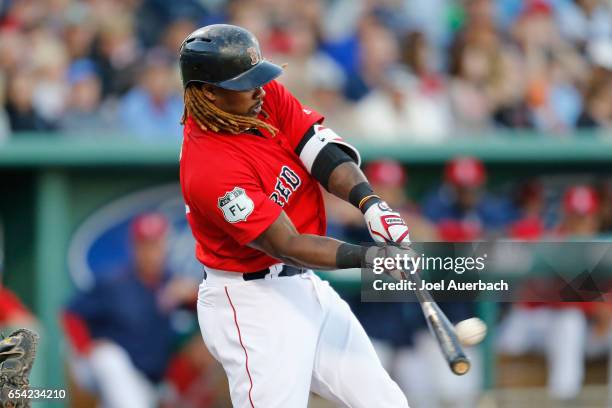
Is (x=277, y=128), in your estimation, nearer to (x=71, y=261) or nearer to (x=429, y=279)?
(x=429, y=279)

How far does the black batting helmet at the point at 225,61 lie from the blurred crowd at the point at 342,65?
3.60m

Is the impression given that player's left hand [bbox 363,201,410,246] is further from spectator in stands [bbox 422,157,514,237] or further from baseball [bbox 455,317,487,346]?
spectator in stands [bbox 422,157,514,237]

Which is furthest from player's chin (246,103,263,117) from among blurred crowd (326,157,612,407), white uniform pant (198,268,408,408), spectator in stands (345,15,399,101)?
spectator in stands (345,15,399,101)

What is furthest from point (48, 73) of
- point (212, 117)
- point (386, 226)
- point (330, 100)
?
point (386, 226)

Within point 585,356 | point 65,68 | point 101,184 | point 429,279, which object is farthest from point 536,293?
point 65,68

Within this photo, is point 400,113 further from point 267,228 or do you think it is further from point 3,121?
point 267,228

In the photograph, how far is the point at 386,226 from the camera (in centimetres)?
393

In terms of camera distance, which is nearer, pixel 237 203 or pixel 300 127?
pixel 237 203

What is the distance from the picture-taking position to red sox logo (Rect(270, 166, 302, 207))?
13.6ft

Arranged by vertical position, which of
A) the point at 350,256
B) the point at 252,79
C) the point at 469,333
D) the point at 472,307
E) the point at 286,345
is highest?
the point at 252,79

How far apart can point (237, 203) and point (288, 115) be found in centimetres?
56

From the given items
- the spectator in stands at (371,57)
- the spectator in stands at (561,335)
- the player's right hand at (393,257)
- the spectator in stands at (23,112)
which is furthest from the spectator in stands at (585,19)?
the player's right hand at (393,257)

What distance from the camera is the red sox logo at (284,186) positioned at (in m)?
4.15

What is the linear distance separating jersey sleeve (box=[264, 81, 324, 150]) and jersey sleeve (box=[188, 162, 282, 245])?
35cm
